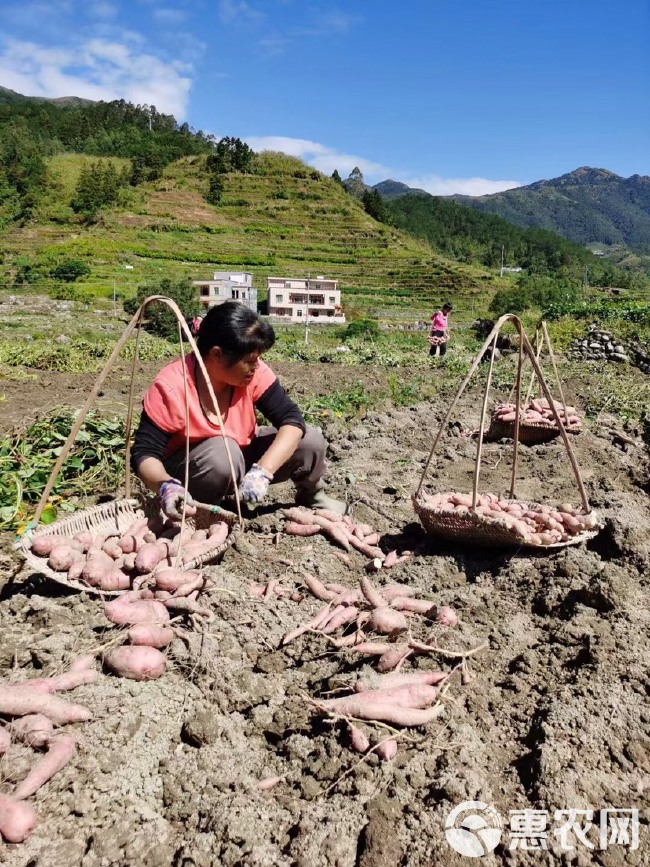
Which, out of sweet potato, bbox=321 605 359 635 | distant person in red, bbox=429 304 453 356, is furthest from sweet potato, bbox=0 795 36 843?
distant person in red, bbox=429 304 453 356

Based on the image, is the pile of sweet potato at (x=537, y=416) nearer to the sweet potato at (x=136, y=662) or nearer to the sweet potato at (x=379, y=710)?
the sweet potato at (x=379, y=710)

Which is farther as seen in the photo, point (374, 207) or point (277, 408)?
point (374, 207)

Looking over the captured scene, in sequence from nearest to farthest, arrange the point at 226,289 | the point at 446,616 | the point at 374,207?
the point at 446,616 → the point at 226,289 → the point at 374,207

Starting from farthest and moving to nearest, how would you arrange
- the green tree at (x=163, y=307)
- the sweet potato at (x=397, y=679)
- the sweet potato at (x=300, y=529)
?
the green tree at (x=163, y=307) → the sweet potato at (x=300, y=529) → the sweet potato at (x=397, y=679)

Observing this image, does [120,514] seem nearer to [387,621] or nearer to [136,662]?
[136,662]

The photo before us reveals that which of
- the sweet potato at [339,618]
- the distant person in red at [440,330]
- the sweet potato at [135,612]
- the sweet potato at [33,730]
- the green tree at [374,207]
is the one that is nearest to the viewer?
the sweet potato at [33,730]

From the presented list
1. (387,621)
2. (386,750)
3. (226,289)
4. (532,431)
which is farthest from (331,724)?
(226,289)

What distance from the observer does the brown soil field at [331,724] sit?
1454mm

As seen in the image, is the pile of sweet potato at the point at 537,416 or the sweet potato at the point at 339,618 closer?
the sweet potato at the point at 339,618

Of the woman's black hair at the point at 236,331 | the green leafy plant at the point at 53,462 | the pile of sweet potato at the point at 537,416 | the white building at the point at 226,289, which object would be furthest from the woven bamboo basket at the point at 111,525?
the white building at the point at 226,289

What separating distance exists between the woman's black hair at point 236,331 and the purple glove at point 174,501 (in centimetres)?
60

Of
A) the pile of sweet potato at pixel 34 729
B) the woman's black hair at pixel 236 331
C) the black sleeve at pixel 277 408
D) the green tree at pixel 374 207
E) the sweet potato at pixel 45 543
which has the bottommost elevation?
the pile of sweet potato at pixel 34 729

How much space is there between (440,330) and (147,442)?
1011cm

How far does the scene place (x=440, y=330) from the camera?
40.0 ft
